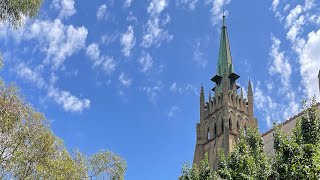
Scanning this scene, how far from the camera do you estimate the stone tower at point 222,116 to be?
50719 mm

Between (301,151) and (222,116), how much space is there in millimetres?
36431

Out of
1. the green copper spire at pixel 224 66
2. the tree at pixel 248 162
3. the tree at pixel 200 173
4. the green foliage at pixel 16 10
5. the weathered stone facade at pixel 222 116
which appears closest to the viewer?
the green foliage at pixel 16 10

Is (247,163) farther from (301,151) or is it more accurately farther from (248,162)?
(301,151)

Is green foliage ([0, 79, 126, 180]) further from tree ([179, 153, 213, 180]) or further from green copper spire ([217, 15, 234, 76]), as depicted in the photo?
green copper spire ([217, 15, 234, 76])

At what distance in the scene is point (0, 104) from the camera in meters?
20.3

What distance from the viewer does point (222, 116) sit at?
5178 centimetres

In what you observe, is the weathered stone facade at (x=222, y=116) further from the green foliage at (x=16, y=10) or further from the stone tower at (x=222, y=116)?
the green foliage at (x=16, y=10)

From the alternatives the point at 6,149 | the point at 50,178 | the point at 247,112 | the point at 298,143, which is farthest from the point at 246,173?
the point at 247,112

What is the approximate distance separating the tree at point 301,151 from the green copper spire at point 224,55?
38.5 meters

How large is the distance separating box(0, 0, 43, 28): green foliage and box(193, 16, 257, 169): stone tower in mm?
37030

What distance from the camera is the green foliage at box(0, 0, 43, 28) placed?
1351 cm

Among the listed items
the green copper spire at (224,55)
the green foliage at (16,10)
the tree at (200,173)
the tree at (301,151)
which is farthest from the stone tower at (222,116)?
the green foliage at (16,10)

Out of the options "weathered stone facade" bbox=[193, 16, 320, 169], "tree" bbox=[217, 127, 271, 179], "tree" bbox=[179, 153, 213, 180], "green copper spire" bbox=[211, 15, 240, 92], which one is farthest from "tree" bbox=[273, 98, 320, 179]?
"green copper spire" bbox=[211, 15, 240, 92]

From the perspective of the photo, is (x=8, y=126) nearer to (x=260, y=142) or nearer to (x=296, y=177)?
(x=260, y=142)
